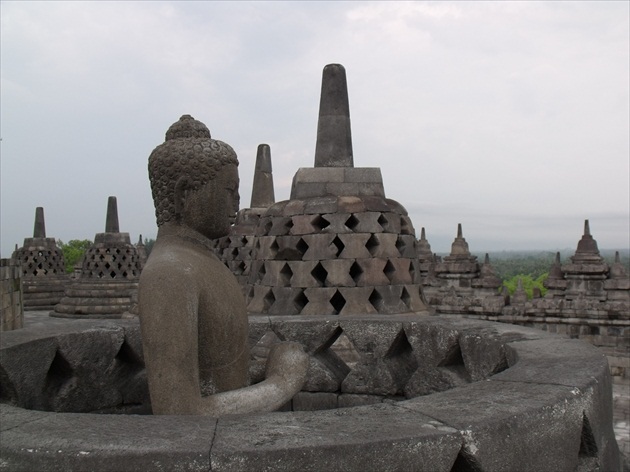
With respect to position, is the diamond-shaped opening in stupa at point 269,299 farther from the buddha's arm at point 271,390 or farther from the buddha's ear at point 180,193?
the buddha's ear at point 180,193

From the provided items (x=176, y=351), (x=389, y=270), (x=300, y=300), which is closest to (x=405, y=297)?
(x=389, y=270)

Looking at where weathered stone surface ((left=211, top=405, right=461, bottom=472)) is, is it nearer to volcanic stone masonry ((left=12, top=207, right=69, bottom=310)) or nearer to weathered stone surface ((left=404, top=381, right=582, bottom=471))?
weathered stone surface ((left=404, top=381, right=582, bottom=471))

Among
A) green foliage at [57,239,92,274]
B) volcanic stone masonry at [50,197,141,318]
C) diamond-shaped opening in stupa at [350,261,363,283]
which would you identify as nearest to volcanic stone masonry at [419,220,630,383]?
diamond-shaped opening in stupa at [350,261,363,283]

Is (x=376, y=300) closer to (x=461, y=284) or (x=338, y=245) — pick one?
(x=338, y=245)

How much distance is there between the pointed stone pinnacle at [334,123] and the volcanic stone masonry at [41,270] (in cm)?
1217

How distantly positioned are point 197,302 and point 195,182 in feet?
1.49

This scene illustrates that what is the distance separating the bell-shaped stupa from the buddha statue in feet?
10.2

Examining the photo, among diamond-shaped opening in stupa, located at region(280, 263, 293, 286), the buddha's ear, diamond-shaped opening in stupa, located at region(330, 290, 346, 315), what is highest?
the buddha's ear

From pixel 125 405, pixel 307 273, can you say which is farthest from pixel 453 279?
pixel 125 405

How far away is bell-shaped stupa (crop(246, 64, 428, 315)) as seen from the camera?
17.5ft

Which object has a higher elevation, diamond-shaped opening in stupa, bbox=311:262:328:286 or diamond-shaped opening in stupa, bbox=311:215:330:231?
diamond-shaped opening in stupa, bbox=311:215:330:231

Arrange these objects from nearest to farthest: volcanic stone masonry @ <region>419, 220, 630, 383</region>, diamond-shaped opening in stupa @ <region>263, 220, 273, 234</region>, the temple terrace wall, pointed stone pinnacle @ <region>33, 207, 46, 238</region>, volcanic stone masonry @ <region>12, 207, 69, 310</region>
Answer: diamond-shaped opening in stupa @ <region>263, 220, 273, 234</region>, the temple terrace wall, volcanic stone masonry @ <region>419, 220, 630, 383</region>, volcanic stone masonry @ <region>12, 207, 69, 310</region>, pointed stone pinnacle @ <region>33, 207, 46, 238</region>

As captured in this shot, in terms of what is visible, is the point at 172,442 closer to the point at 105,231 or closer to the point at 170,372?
the point at 170,372

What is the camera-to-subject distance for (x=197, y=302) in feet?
6.36
